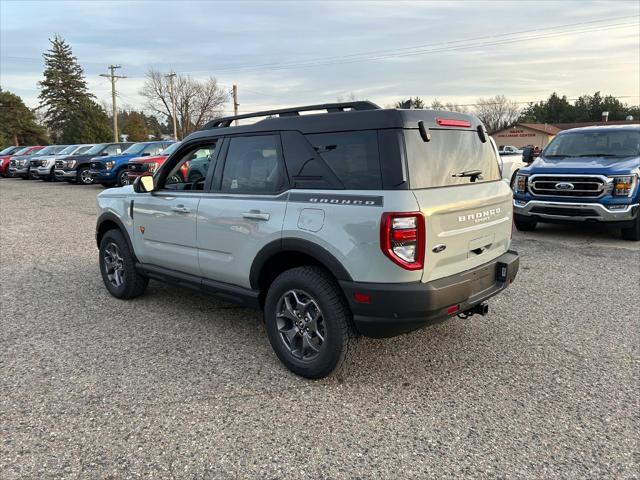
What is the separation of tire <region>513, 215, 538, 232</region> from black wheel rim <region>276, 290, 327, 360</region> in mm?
6496

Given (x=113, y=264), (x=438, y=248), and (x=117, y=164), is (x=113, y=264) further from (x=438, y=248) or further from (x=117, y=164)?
(x=117, y=164)

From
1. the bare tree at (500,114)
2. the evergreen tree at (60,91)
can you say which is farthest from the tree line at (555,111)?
the evergreen tree at (60,91)

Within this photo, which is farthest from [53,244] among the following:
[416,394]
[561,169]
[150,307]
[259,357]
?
[561,169]

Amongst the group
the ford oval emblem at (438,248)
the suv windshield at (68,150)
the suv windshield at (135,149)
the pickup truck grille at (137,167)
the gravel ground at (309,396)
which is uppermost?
the suv windshield at (68,150)

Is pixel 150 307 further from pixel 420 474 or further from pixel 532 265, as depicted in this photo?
pixel 532 265

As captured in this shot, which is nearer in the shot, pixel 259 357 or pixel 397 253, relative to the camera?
pixel 397 253

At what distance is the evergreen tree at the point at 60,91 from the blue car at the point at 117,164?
55.8 m

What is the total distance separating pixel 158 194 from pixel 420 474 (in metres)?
3.38

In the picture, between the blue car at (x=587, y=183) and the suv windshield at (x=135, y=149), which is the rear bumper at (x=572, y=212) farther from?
the suv windshield at (x=135, y=149)

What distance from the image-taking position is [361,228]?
9.82ft

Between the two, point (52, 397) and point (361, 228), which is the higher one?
point (361, 228)

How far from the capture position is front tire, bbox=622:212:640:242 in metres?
7.86

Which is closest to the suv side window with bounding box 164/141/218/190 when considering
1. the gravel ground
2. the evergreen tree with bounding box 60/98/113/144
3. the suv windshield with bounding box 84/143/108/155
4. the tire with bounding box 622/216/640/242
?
the gravel ground

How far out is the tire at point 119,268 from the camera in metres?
5.10
